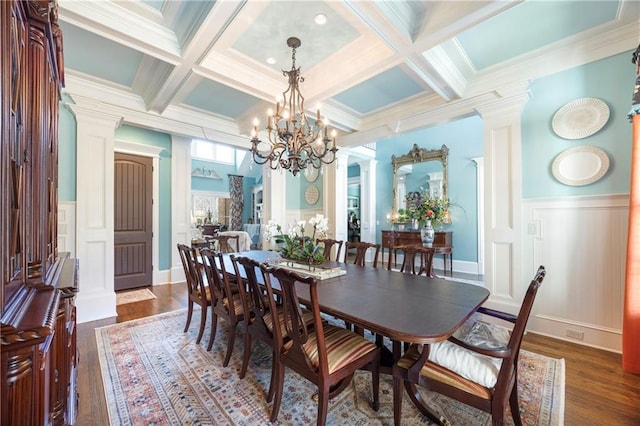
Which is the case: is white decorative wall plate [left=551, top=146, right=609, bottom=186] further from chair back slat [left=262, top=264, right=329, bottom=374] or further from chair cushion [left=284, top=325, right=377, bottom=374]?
chair back slat [left=262, top=264, right=329, bottom=374]

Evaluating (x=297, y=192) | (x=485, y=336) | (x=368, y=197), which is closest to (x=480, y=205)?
(x=368, y=197)

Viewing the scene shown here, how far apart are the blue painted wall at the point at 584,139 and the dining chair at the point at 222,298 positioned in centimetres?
314

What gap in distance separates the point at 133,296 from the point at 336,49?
440 centimetres

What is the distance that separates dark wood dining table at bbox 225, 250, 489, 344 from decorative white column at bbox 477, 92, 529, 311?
4.36 ft

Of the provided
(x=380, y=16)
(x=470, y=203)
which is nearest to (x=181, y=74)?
(x=380, y=16)

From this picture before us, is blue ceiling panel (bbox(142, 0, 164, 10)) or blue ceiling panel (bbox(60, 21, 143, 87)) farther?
blue ceiling panel (bbox(60, 21, 143, 87))

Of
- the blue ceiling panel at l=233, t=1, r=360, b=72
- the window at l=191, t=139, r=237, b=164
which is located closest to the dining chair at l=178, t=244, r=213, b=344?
the blue ceiling panel at l=233, t=1, r=360, b=72

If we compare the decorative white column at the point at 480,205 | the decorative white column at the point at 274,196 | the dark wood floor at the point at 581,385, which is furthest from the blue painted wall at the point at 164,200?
the decorative white column at the point at 480,205

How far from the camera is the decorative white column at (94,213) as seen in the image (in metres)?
3.17

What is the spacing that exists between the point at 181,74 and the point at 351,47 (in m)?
1.75

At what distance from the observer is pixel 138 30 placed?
2.20 meters

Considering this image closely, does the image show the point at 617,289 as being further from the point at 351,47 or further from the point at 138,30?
the point at 138,30

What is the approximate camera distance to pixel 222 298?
7.81 ft

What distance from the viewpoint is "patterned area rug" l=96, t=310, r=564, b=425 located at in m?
1.61
